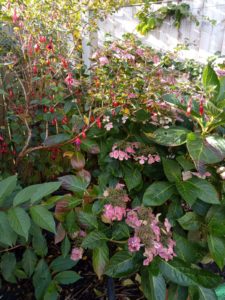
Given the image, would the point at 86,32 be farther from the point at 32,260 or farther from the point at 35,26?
the point at 32,260

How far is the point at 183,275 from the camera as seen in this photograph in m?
1.07

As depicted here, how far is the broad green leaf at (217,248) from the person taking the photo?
111 cm

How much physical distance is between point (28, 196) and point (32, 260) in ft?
1.44

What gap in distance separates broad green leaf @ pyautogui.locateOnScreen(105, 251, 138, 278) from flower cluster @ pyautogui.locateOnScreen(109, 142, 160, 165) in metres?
0.36

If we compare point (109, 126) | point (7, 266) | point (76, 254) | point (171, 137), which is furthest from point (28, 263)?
point (171, 137)

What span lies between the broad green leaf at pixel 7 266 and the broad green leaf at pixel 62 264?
0.15 meters

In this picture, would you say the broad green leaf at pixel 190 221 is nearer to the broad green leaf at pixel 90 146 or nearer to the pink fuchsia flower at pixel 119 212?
the pink fuchsia flower at pixel 119 212

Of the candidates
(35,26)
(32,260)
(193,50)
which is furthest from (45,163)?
(193,50)

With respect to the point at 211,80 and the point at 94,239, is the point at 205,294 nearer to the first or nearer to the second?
the point at 94,239

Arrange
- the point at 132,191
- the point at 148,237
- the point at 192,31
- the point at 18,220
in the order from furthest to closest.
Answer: the point at 192,31 → the point at 132,191 → the point at 148,237 → the point at 18,220

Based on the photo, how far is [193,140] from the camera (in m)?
1.12

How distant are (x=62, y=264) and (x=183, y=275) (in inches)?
18.7

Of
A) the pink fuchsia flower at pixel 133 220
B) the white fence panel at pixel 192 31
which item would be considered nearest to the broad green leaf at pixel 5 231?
the pink fuchsia flower at pixel 133 220

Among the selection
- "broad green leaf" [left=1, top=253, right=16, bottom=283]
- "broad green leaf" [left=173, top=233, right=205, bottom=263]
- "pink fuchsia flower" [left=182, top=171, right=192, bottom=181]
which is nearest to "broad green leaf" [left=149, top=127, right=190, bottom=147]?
"pink fuchsia flower" [left=182, top=171, right=192, bottom=181]
